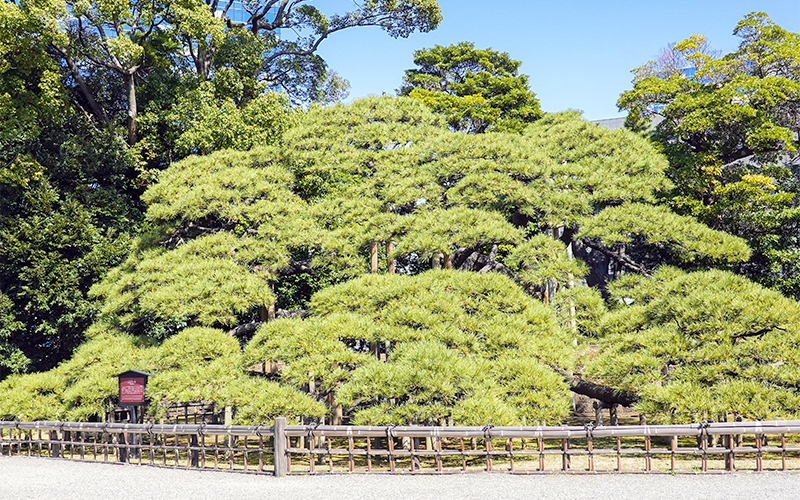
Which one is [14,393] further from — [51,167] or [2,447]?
[51,167]

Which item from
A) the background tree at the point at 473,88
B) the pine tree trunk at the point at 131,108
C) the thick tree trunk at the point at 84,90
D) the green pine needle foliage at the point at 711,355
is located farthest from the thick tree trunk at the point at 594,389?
the thick tree trunk at the point at 84,90

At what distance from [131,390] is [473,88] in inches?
575

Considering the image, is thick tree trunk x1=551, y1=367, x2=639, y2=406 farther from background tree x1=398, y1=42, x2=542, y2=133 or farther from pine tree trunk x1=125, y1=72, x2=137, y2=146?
pine tree trunk x1=125, y1=72, x2=137, y2=146

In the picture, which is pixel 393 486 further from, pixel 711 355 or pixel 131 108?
pixel 131 108

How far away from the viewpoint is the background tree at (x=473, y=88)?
18.5 m

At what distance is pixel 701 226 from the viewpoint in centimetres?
1009

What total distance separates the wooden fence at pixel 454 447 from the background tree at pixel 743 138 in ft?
12.9

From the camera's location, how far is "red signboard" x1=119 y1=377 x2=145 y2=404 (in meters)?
7.79

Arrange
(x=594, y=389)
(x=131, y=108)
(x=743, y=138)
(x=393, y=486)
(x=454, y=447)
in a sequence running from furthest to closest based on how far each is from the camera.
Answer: (x=131, y=108)
(x=743, y=138)
(x=454, y=447)
(x=594, y=389)
(x=393, y=486)

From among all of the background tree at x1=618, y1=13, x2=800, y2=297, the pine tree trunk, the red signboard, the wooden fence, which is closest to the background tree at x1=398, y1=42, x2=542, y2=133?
the background tree at x1=618, y1=13, x2=800, y2=297

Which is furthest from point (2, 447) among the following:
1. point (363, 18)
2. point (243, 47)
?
point (363, 18)

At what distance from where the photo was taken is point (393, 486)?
20.3ft

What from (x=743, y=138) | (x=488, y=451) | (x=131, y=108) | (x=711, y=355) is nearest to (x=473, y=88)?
(x=743, y=138)

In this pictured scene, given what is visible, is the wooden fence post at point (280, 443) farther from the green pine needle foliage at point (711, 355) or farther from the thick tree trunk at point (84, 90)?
the thick tree trunk at point (84, 90)
